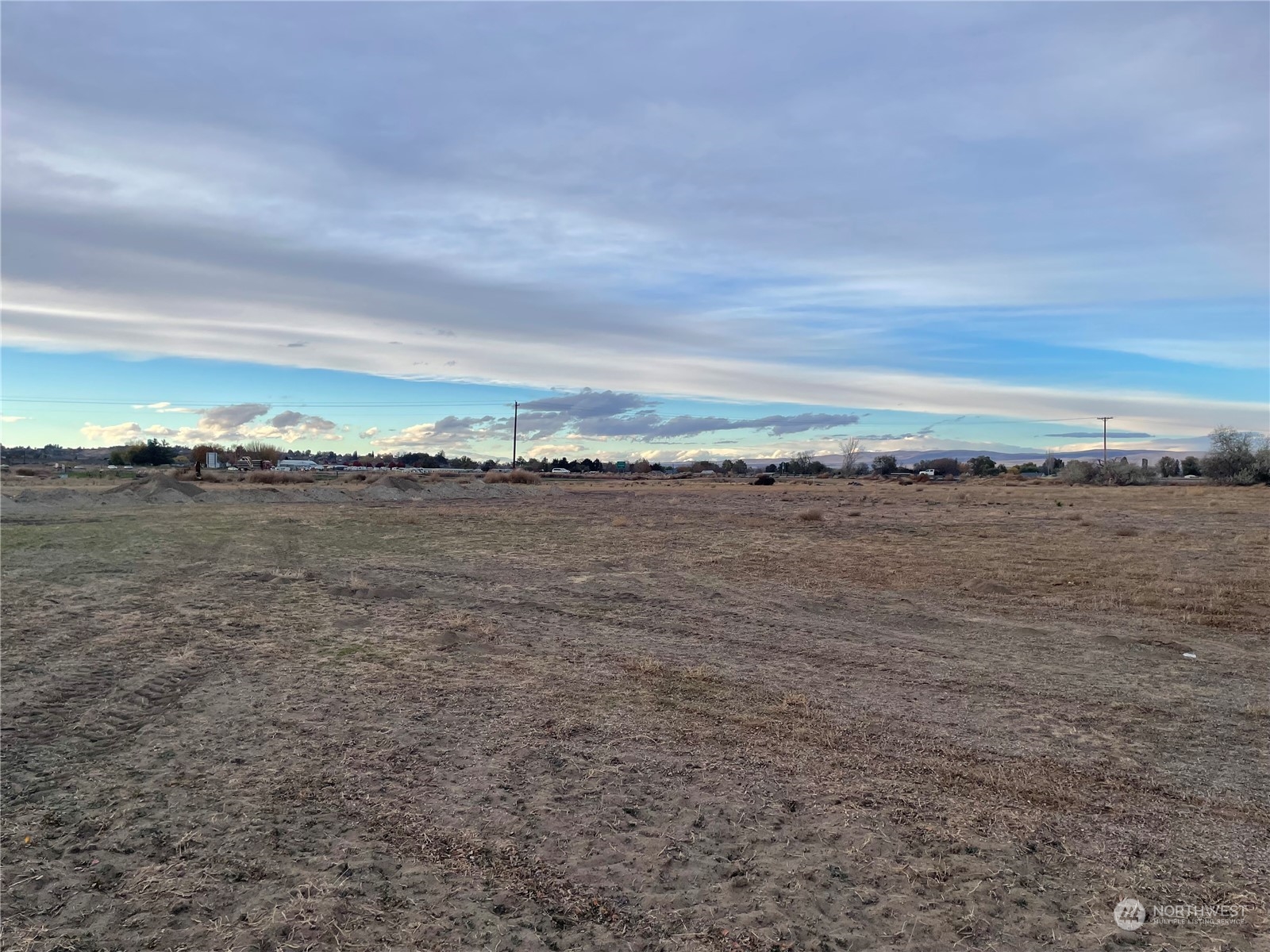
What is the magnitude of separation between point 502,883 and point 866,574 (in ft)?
45.6

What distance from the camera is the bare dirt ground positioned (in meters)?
4.09

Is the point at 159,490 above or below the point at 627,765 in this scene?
above

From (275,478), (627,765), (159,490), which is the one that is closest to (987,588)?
(627,765)

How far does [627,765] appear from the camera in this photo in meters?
6.06

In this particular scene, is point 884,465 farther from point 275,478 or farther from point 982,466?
point 275,478

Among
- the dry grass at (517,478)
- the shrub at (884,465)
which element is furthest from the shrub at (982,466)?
the dry grass at (517,478)

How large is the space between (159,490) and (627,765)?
1887 inches

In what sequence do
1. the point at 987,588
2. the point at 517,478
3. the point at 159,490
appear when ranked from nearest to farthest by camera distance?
the point at 987,588, the point at 159,490, the point at 517,478

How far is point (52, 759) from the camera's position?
608 cm

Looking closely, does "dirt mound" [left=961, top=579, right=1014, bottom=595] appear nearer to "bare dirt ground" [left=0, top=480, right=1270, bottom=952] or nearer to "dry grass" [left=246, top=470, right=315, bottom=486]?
"bare dirt ground" [left=0, top=480, right=1270, bottom=952]

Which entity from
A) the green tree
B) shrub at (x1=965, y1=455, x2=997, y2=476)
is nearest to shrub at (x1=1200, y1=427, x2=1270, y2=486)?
the green tree

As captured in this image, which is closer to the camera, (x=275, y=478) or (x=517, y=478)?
(x=275, y=478)

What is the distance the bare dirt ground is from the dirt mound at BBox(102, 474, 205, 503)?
33.6m

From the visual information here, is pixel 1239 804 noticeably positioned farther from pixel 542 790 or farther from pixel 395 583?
pixel 395 583
